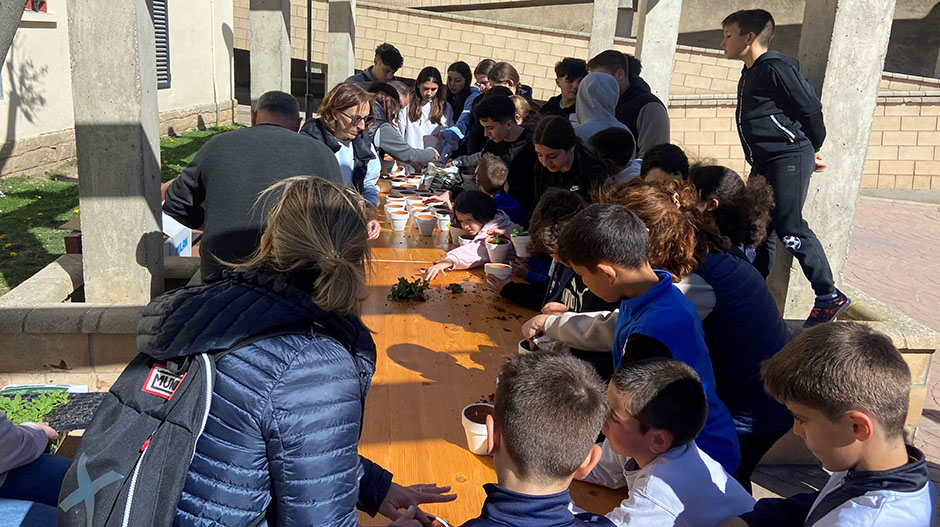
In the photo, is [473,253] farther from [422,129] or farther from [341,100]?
[422,129]

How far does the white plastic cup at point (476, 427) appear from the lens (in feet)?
7.38

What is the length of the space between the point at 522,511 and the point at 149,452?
29.1 inches

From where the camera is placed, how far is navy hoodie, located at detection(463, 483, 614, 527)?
1.48 meters

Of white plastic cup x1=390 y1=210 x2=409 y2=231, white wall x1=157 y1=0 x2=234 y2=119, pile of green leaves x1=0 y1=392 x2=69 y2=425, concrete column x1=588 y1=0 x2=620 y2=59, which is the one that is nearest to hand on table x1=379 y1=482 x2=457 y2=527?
pile of green leaves x1=0 y1=392 x2=69 y2=425

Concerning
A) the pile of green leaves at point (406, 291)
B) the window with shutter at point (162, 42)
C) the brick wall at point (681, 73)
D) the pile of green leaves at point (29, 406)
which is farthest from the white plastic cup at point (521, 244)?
the window with shutter at point (162, 42)

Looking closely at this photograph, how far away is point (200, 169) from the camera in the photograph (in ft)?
10.9

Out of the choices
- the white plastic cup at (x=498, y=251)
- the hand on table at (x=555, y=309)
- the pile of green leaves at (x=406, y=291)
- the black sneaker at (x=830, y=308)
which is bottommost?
the black sneaker at (x=830, y=308)

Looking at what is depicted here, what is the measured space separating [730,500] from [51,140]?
11.0 meters

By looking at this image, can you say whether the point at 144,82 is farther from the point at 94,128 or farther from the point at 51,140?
the point at 51,140

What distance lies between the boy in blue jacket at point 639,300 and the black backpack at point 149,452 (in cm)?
108

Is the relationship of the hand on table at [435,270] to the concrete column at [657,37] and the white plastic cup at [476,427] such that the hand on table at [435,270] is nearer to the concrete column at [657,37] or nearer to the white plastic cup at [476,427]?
the white plastic cup at [476,427]

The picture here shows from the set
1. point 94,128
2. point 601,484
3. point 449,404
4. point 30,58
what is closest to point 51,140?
point 30,58

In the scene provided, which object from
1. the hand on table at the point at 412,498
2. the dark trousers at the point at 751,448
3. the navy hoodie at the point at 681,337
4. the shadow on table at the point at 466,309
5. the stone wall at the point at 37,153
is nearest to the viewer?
the hand on table at the point at 412,498

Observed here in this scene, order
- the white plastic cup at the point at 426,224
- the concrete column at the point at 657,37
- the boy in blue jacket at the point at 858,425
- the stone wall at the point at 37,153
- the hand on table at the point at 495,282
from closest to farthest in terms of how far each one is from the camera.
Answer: the boy in blue jacket at the point at 858,425 → the hand on table at the point at 495,282 → the white plastic cup at the point at 426,224 → the concrete column at the point at 657,37 → the stone wall at the point at 37,153
